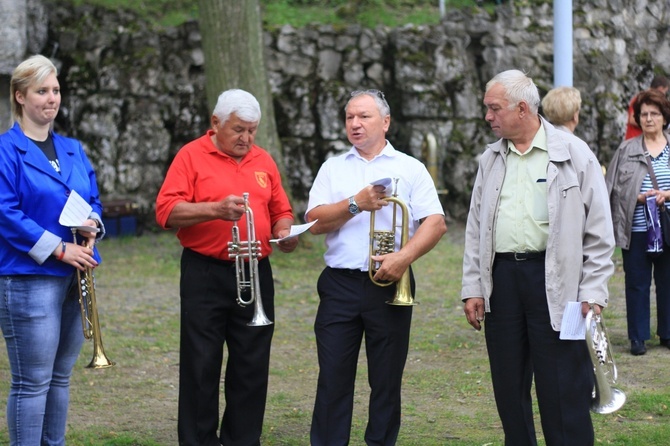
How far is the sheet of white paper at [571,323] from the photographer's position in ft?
14.8

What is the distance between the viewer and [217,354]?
543cm

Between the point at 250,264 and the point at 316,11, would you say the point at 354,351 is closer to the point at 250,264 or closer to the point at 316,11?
the point at 250,264

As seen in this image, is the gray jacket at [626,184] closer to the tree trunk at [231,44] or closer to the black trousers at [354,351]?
the black trousers at [354,351]

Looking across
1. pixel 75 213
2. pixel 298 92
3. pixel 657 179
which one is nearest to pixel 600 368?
pixel 75 213

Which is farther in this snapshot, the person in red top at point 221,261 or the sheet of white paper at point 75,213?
the person in red top at point 221,261

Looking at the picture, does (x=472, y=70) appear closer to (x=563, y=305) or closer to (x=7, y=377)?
(x=7, y=377)

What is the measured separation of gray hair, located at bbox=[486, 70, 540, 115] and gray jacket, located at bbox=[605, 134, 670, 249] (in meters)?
3.17

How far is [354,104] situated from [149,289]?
21.3 ft

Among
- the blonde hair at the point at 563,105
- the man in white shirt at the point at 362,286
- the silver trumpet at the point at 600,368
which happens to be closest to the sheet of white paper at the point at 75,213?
the man in white shirt at the point at 362,286

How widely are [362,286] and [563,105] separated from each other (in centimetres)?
268

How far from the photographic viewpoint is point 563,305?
15.0ft

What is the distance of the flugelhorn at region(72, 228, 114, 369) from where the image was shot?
15.9 ft

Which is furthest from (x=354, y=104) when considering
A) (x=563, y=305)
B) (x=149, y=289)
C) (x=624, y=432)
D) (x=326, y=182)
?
(x=149, y=289)

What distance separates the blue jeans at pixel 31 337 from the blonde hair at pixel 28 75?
87 cm
